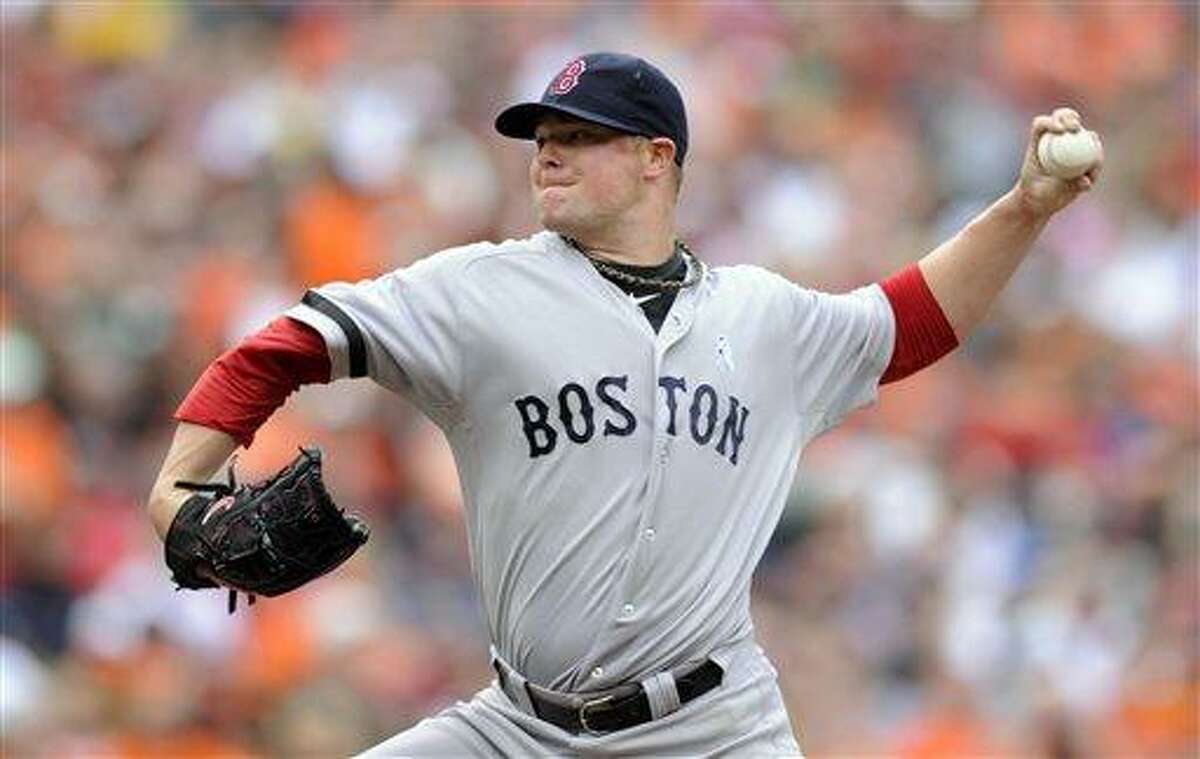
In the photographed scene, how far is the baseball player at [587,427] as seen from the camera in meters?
4.98

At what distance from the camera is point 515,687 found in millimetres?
5066

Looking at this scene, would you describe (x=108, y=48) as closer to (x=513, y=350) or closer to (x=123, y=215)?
(x=123, y=215)

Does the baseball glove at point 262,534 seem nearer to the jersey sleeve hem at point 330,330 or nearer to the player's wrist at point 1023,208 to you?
the jersey sleeve hem at point 330,330

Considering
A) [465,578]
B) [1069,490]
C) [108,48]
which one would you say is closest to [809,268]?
[1069,490]

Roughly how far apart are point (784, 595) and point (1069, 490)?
1770 mm

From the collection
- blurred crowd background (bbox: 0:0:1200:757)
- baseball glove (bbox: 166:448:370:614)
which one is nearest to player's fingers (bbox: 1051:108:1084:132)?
baseball glove (bbox: 166:448:370:614)

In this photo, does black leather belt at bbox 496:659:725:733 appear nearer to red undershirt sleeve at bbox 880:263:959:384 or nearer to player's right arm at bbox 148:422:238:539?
player's right arm at bbox 148:422:238:539

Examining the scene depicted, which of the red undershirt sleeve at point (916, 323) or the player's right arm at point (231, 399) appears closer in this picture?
the player's right arm at point (231, 399)

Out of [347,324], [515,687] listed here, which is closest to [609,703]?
[515,687]

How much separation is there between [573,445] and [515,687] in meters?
0.45

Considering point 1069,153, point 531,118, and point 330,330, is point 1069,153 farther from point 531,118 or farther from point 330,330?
point 330,330

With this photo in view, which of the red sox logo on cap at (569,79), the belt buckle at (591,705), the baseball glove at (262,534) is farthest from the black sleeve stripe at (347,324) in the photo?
the belt buckle at (591,705)

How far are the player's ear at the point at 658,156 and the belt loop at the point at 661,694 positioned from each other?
3.01ft

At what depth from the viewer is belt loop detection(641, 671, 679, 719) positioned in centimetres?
499
